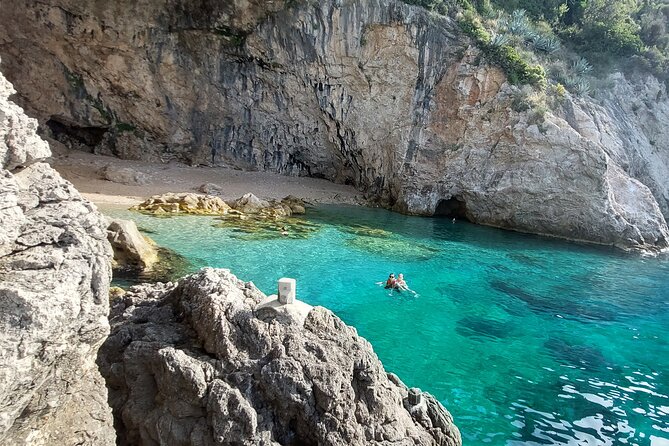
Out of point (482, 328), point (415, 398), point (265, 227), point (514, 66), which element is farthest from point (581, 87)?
point (415, 398)

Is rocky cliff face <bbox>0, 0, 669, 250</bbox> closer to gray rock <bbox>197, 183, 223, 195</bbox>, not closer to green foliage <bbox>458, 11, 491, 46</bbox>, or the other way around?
green foliage <bbox>458, 11, 491, 46</bbox>

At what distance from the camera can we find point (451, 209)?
95.7ft

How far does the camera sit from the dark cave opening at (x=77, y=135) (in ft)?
92.5

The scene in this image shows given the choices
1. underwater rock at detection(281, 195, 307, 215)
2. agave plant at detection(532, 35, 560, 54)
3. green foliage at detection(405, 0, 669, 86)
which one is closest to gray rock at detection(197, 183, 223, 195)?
underwater rock at detection(281, 195, 307, 215)

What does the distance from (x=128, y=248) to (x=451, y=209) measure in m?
21.1

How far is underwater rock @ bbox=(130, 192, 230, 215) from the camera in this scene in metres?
20.0

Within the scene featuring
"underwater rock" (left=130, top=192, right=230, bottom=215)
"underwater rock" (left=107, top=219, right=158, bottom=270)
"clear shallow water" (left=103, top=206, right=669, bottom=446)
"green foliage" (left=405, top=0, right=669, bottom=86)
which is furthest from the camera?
"green foliage" (left=405, top=0, right=669, bottom=86)

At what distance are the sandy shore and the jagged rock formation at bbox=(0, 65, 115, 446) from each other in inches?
706

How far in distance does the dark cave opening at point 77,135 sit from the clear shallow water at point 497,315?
1278cm

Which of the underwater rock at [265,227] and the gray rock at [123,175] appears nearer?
the underwater rock at [265,227]

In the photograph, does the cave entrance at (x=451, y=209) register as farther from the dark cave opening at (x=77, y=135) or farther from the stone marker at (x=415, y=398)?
the stone marker at (x=415, y=398)

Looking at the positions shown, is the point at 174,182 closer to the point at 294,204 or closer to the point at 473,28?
the point at 294,204

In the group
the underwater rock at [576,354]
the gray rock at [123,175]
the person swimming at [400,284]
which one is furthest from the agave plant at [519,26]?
the gray rock at [123,175]

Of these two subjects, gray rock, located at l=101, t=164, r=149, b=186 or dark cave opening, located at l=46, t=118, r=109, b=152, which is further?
dark cave opening, located at l=46, t=118, r=109, b=152
